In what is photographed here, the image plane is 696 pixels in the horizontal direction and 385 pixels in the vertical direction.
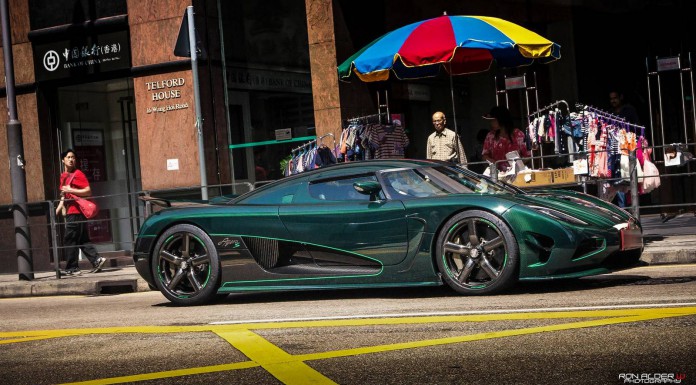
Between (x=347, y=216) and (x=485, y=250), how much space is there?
127cm

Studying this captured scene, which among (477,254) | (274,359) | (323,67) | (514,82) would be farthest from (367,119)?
(274,359)

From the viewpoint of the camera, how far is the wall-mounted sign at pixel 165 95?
17578mm

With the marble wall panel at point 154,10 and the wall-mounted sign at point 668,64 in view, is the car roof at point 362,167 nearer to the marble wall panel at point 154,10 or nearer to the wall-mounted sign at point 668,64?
the wall-mounted sign at point 668,64

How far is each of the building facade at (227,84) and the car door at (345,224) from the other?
6.86 metres

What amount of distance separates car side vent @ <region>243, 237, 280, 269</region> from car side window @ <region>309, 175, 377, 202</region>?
570 mm

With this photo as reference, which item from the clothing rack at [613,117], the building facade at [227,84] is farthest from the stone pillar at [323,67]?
the clothing rack at [613,117]

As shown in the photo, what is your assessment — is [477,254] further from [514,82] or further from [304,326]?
[514,82]

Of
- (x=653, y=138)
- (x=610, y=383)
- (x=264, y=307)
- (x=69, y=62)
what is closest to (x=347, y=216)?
(x=264, y=307)

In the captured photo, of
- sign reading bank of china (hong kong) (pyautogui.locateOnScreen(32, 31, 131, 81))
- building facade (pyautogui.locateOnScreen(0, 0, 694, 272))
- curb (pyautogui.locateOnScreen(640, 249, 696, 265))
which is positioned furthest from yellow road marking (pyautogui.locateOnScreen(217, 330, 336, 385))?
sign reading bank of china (hong kong) (pyautogui.locateOnScreen(32, 31, 131, 81))

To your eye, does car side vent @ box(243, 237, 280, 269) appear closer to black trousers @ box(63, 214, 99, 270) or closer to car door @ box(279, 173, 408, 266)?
car door @ box(279, 173, 408, 266)

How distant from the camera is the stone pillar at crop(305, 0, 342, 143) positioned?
16812mm

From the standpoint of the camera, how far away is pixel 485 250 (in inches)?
341

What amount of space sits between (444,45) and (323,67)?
13.5ft

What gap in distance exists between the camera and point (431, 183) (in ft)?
30.4
